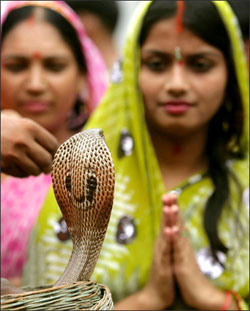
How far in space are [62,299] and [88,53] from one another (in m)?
1.86

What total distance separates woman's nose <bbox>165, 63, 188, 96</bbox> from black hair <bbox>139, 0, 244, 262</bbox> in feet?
0.42

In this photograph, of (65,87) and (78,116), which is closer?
(65,87)

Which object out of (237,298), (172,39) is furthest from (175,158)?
(237,298)

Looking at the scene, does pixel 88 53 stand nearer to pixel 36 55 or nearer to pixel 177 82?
pixel 36 55

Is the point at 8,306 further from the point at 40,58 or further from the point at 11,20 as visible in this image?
the point at 11,20

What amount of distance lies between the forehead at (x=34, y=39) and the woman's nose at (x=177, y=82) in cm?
65

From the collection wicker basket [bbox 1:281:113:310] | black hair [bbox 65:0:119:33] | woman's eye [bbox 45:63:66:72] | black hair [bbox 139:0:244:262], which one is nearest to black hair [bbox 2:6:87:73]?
woman's eye [bbox 45:63:66:72]

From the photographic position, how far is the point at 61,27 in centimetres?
264

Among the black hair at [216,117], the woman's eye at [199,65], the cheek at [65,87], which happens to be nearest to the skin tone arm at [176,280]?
the black hair at [216,117]

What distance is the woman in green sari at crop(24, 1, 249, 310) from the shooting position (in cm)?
199

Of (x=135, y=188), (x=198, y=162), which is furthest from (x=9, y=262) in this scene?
(x=198, y=162)

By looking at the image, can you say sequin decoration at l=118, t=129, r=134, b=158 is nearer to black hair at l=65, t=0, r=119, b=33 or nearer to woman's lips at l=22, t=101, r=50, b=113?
woman's lips at l=22, t=101, r=50, b=113

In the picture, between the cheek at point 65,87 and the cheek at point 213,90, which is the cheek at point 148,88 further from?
the cheek at point 65,87

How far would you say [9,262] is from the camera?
2.27m
